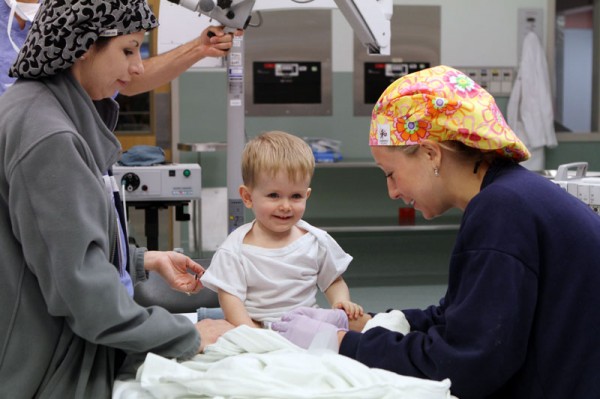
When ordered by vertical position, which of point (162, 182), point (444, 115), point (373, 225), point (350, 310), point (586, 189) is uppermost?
point (444, 115)

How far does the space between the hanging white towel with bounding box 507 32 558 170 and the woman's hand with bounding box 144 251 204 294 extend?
548 cm

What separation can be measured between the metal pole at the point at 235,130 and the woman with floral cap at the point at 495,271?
1.73 m

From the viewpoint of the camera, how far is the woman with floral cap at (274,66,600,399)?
1.39m

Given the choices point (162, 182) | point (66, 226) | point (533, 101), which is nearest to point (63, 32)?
point (66, 226)

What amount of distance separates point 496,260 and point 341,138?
575 cm

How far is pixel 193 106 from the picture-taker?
22.4 feet

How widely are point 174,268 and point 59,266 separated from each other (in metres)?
0.73

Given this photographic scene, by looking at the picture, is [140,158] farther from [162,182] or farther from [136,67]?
[136,67]

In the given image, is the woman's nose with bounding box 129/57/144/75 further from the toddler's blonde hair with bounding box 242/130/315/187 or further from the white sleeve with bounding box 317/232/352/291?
the white sleeve with bounding box 317/232/352/291

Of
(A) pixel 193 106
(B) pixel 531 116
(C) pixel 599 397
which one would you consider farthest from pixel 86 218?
(B) pixel 531 116

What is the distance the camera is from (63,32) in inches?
57.2

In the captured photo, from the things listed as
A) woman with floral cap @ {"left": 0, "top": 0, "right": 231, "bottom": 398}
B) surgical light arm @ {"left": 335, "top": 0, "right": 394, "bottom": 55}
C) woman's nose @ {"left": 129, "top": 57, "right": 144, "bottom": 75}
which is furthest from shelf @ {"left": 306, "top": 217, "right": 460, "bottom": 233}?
woman with floral cap @ {"left": 0, "top": 0, "right": 231, "bottom": 398}

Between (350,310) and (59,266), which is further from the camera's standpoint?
(350,310)

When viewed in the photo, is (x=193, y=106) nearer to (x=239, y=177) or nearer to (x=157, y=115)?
(x=157, y=115)
